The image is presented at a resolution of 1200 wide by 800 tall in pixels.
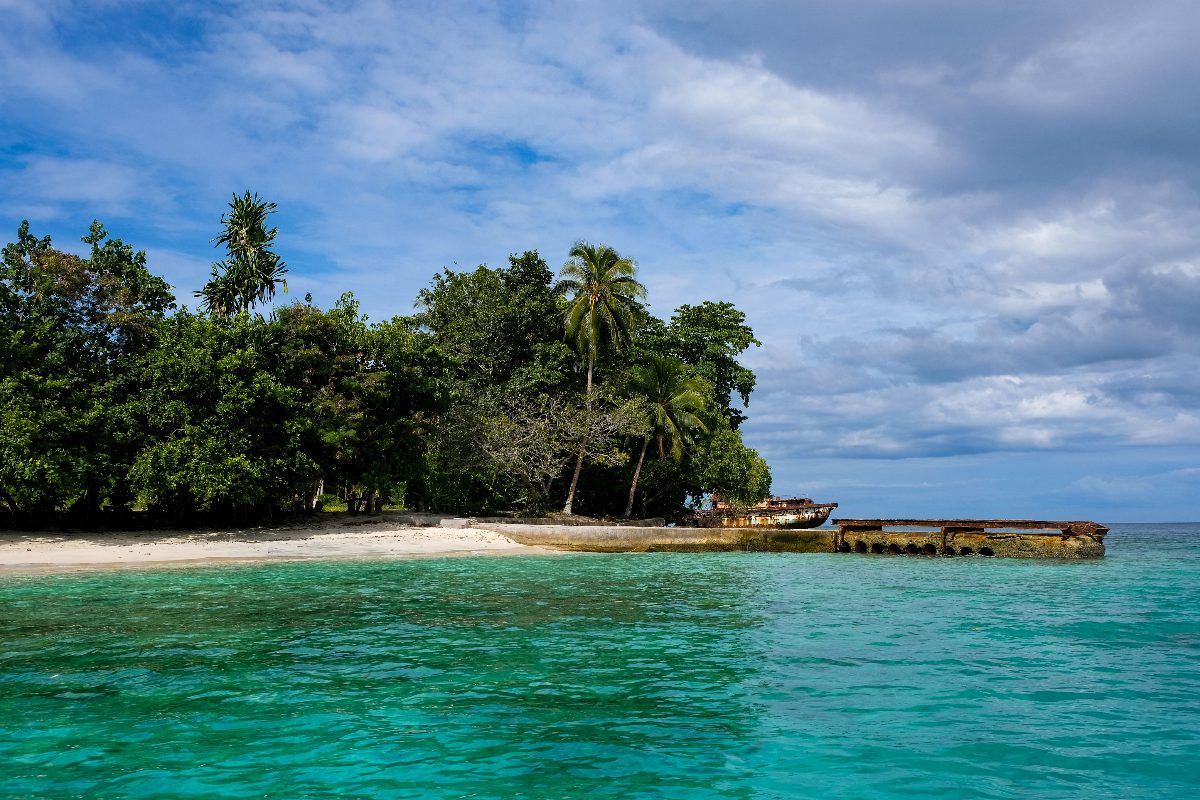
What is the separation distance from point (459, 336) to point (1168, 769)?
40.3 meters

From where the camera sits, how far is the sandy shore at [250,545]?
25.7 m

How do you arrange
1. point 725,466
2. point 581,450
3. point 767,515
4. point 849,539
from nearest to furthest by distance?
point 849,539
point 581,450
point 725,466
point 767,515

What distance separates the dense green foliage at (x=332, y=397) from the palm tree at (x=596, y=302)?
118 mm

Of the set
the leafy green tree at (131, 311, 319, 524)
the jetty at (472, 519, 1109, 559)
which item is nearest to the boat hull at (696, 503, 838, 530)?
the jetty at (472, 519, 1109, 559)

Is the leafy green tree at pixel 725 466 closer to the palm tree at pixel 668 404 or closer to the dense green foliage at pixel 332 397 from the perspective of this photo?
the dense green foliage at pixel 332 397

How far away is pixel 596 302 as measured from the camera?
44062 millimetres

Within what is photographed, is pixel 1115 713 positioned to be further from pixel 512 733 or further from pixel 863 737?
pixel 512 733

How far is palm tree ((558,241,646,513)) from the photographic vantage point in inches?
1716

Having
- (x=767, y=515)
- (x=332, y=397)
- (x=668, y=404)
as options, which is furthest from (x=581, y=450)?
(x=767, y=515)

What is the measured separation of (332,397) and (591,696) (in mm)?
26714

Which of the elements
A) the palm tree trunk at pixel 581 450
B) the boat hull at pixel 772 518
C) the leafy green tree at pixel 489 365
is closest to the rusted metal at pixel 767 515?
the boat hull at pixel 772 518

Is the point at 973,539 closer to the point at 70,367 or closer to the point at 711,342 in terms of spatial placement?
the point at 711,342

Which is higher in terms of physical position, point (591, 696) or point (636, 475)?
point (636, 475)

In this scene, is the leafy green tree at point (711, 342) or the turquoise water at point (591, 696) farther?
the leafy green tree at point (711, 342)
